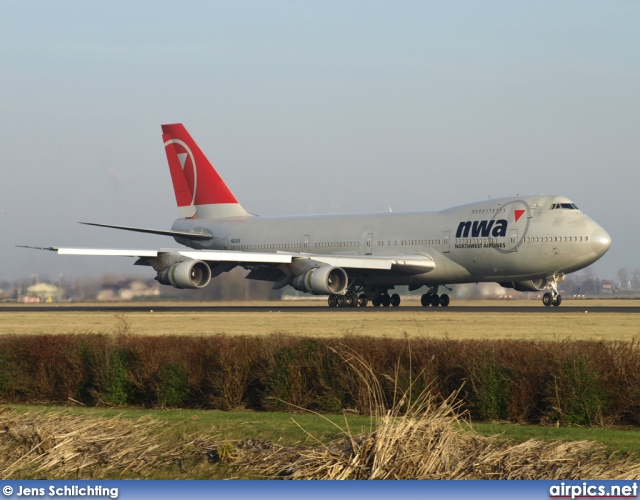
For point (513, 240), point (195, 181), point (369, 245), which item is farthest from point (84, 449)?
point (195, 181)

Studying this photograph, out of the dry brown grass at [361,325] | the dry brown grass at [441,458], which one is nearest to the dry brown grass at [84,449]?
the dry brown grass at [441,458]

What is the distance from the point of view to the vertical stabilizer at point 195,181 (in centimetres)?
6234

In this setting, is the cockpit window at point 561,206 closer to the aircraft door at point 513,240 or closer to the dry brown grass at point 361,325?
the aircraft door at point 513,240

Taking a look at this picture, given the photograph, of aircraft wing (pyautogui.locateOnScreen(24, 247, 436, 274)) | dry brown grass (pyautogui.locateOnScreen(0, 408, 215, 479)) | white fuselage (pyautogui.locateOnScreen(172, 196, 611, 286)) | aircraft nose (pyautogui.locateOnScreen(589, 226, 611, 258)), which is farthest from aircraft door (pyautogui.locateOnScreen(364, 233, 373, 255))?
dry brown grass (pyautogui.locateOnScreen(0, 408, 215, 479))

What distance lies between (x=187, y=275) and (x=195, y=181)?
615 inches

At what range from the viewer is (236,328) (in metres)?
33.1

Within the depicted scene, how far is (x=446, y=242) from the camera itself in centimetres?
5038

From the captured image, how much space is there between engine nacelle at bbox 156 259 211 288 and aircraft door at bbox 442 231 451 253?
1147cm

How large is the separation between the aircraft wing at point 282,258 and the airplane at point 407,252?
0.16 ft

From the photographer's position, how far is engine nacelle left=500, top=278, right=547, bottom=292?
5091 centimetres

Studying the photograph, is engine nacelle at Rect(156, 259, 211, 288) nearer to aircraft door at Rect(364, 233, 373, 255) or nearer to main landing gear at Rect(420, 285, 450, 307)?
aircraft door at Rect(364, 233, 373, 255)

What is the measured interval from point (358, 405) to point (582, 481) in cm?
695

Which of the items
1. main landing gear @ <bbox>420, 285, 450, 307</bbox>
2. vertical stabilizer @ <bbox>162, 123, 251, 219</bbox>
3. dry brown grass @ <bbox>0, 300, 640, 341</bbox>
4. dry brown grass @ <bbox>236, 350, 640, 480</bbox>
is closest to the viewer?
dry brown grass @ <bbox>236, 350, 640, 480</bbox>

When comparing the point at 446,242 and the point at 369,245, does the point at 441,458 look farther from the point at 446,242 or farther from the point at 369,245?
the point at 369,245
